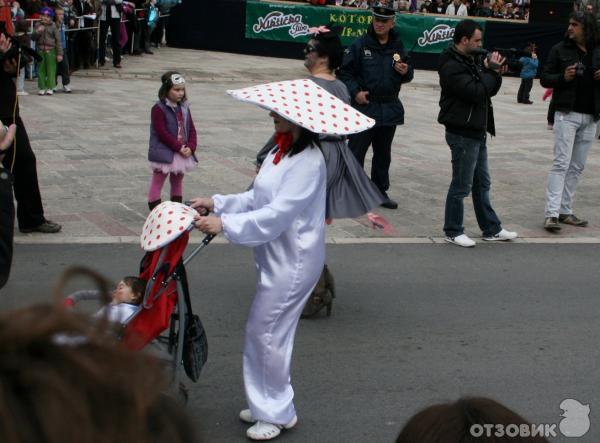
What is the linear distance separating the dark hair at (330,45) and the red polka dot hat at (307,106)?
1.43 metres

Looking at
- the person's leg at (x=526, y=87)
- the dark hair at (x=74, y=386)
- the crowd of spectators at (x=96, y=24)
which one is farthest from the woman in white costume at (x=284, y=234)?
the person's leg at (x=526, y=87)

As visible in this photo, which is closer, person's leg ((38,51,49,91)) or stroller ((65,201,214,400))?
stroller ((65,201,214,400))

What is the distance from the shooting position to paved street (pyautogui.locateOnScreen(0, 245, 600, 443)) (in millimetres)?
5156

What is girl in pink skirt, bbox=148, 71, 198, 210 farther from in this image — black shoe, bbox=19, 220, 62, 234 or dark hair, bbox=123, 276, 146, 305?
dark hair, bbox=123, 276, 146, 305

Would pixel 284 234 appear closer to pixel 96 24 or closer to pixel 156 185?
pixel 156 185

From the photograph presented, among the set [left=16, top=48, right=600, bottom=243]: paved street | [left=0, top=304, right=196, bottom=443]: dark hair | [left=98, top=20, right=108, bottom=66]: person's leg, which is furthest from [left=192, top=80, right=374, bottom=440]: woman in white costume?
[left=98, top=20, right=108, bottom=66]: person's leg

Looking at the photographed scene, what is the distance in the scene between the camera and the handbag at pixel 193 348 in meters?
4.55

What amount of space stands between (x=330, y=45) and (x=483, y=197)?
2792mm

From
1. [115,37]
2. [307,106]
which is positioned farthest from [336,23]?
[307,106]

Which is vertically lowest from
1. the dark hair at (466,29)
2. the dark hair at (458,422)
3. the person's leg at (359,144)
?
the person's leg at (359,144)

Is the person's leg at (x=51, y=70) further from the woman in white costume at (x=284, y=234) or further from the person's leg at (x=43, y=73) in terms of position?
the woman in white costume at (x=284, y=234)

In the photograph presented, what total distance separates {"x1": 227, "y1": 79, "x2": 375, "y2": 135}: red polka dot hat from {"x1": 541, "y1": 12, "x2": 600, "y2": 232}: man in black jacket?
4463 millimetres

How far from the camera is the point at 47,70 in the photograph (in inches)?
658

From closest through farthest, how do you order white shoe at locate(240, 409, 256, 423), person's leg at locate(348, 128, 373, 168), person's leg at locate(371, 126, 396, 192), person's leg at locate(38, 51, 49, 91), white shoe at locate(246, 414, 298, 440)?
1. white shoe at locate(246, 414, 298, 440)
2. white shoe at locate(240, 409, 256, 423)
3. person's leg at locate(348, 128, 373, 168)
4. person's leg at locate(371, 126, 396, 192)
5. person's leg at locate(38, 51, 49, 91)
